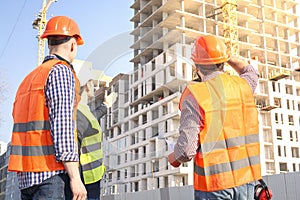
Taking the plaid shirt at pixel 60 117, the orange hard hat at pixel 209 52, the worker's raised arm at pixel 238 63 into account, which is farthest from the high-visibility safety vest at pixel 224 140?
the plaid shirt at pixel 60 117

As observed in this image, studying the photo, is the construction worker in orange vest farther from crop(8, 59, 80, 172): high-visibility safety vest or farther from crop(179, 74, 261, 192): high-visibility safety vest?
crop(8, 59, 80, 172): high-visibility safety vest

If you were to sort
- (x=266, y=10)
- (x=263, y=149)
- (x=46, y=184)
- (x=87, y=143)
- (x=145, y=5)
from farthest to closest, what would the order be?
(x=266, y=10) → (x=145, y=5) → (x=263, y=149) → (x=87, y=143) → (x=46, y=184)

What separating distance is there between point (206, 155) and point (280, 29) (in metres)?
58.0

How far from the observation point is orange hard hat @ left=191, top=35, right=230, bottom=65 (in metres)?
2.36

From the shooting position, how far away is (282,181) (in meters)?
10.6

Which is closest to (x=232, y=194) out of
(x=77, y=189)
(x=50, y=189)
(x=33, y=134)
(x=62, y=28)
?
(x=77, y=189)

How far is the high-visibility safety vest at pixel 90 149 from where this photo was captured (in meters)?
2.68

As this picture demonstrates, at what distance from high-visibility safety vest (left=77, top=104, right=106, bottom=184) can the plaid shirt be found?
19.3 inches

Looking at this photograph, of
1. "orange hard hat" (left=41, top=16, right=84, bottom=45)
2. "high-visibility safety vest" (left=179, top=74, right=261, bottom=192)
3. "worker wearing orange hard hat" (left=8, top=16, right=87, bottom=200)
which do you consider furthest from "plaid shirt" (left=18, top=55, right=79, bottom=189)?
"high-visibility safety vest" (left=179, top=74, right=261, bottom=192)

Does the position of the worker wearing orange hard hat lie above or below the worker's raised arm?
below

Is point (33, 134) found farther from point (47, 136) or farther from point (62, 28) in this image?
point (62, 28)

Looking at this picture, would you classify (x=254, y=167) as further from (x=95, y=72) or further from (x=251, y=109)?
(x=95, y=72)

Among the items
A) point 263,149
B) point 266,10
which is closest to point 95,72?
point 263,149

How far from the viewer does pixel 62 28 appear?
2.38m
